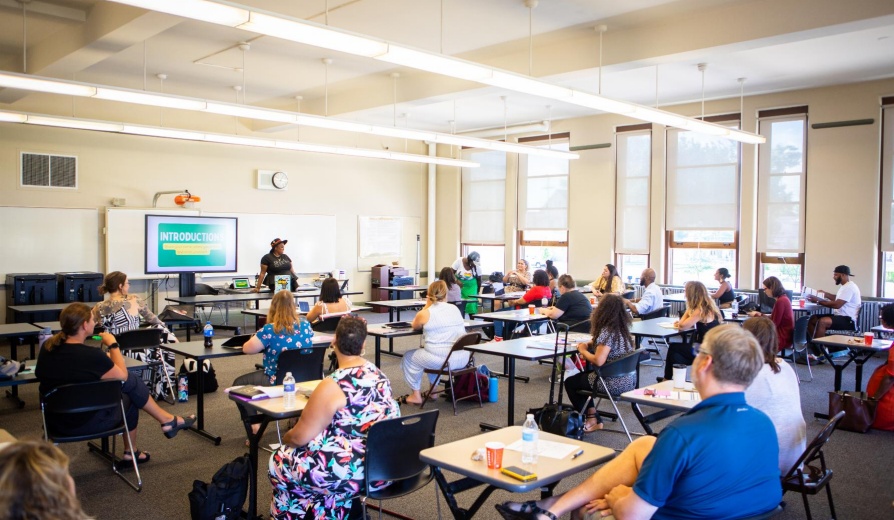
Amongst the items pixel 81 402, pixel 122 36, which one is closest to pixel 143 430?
pixel 81 402

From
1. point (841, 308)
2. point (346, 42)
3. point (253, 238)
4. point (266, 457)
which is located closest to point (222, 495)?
point (266, 457)

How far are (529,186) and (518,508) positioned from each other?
442 inches

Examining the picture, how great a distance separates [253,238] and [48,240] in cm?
332

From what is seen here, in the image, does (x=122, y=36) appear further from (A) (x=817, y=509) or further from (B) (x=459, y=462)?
(A) (x=817, y=509)

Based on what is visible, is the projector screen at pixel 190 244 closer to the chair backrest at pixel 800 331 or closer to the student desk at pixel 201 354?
the student desk at pixel 201 354

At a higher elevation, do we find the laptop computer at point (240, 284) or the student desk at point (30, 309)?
the laptop computer at point (240, 284)

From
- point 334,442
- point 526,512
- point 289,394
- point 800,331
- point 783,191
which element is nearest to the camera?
point 526,512

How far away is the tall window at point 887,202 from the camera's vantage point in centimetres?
946

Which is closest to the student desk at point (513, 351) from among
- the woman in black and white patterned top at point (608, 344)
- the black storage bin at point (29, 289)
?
the woman in black and white patterned top at point (608, 344)

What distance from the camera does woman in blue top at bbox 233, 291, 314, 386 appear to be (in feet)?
17.0

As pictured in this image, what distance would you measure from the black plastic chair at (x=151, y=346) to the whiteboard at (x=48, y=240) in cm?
494

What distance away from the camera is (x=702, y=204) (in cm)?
1113

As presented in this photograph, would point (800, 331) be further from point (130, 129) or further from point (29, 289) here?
point (29, 289)

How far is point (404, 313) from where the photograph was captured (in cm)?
1350
